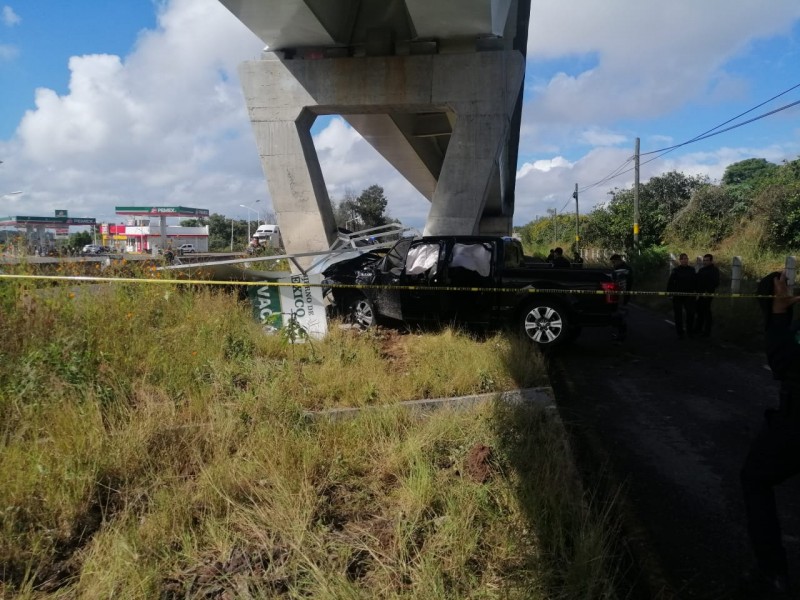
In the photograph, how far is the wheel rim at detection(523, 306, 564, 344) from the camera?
27.1 ft

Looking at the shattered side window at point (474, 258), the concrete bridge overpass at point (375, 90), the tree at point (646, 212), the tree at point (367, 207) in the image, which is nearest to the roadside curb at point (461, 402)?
the shattered side window at point (474, 258)

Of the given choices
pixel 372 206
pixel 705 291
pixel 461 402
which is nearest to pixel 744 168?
pixel 372 206

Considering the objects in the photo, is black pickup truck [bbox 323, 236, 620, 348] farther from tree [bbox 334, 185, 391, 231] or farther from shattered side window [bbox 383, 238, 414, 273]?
tree [bbox 334, 185, 391, 231]

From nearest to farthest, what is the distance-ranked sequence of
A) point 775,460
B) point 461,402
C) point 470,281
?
point 775,460, point 461,402, point 470,281

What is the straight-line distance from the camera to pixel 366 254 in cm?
1132

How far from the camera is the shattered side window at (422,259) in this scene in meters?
9.00

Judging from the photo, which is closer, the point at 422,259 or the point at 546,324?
the point at 546,324

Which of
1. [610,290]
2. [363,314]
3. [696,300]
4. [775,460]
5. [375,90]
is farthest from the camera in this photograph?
[375,90]

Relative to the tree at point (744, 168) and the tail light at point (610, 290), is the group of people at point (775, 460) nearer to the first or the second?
the tail light at point (610, 290)

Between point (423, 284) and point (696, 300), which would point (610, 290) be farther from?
point (696, 300)

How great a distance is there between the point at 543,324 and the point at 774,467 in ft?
17.8

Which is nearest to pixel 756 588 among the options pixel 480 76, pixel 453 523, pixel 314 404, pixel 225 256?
pixel 453 523

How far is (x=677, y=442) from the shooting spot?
497 cm

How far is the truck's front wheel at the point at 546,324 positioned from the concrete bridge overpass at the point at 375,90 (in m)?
5.28
